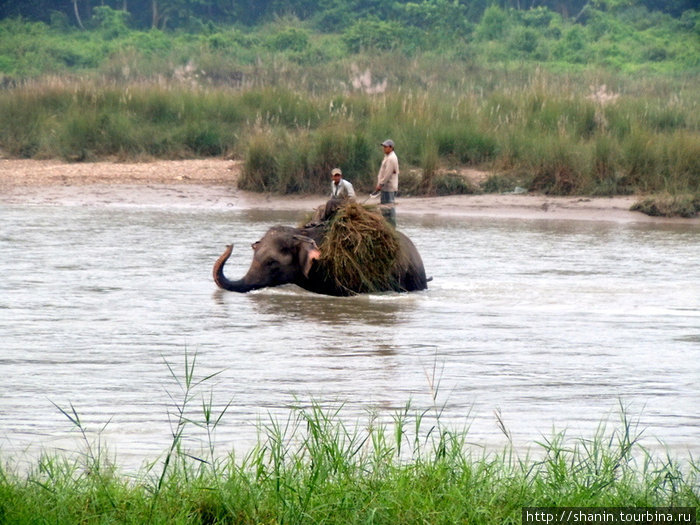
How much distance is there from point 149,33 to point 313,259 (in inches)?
1393

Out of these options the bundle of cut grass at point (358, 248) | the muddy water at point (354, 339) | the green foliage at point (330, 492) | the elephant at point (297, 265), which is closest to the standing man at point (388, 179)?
the muddy water at point (354, 339)

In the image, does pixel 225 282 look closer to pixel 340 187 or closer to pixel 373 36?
pixel 340 187

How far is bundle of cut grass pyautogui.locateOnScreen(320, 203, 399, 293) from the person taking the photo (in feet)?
37.5

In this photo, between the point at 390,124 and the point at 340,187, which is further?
the point at 390,124

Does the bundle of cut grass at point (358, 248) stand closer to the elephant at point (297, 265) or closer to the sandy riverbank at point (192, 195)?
the elephant at point (297, 265)

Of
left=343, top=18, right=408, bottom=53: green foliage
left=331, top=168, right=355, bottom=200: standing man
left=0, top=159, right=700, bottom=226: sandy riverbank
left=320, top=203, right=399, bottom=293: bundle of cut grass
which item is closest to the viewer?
left=320, top=203, right=399, bottom=293: bundle of cut grass

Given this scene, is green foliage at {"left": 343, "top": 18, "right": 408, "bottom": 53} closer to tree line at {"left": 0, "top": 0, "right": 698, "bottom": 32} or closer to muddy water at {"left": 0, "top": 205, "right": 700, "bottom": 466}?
tree line at {"left": 0, "top": 0, "right": 698, "bottom": 32}

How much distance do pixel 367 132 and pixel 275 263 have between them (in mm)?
10323

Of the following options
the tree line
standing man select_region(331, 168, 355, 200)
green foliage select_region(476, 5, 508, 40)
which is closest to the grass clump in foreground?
standing man select_region(331, 168, 355, 200)

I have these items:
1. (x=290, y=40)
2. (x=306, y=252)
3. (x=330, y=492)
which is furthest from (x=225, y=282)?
(x=290, y=40)

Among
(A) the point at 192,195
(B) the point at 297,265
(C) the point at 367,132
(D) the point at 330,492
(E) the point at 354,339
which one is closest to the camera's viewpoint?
(D) the point at 330,492

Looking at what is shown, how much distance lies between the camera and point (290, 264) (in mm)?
11570

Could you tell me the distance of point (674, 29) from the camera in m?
45.5

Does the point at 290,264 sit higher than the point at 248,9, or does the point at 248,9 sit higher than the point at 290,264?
the point at 248,9
